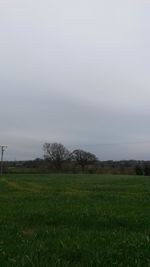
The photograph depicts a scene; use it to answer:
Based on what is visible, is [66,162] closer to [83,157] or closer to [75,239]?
[83,157]

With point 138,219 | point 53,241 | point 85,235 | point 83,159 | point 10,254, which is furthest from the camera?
point 83,159

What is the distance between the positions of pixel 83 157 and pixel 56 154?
9.83m

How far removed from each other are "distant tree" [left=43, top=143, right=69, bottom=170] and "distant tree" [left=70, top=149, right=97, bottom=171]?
2.89 metres

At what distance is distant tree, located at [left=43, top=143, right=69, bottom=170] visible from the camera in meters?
171

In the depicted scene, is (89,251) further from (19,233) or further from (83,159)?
(83,159)

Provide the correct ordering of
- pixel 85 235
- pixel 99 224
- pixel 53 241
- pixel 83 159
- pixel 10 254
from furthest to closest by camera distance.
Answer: pixel 83 159 < pixel 99 224 < pixel 85 235 < pixel 53 241 < pixel 10 254

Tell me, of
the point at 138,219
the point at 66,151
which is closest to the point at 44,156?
the point at 66,151

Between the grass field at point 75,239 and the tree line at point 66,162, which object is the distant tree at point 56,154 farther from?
the grass field at point 75,239

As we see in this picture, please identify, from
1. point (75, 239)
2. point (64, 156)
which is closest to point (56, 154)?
point (64, 156)

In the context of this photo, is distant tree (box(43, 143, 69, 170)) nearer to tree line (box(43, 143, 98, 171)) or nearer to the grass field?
tree line (box(43, 143, 98, 171))

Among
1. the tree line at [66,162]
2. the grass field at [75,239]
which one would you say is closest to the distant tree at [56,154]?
the tree line at [66,162]

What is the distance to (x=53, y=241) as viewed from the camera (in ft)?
33.1

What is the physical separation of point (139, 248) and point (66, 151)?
544 feet

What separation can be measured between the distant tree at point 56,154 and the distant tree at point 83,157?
9.47ft
